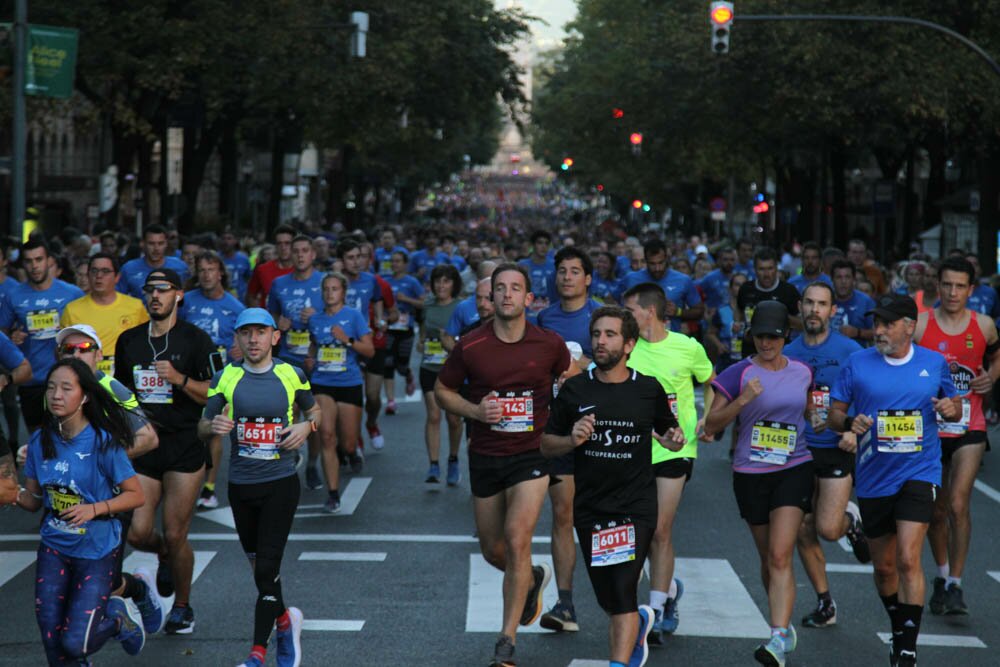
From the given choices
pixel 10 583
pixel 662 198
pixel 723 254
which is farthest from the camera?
pixel 662 198

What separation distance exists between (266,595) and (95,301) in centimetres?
378

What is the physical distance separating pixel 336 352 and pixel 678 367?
4721 millimetres

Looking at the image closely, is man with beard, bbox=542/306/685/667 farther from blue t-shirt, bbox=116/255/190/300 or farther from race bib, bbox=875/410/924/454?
blue t-shirt, bbox=116/255/190/300

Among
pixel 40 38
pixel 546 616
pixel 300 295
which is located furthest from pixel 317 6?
pixel 546 616

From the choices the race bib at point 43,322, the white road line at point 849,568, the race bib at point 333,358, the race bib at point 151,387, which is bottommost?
the white road line at point 849,568

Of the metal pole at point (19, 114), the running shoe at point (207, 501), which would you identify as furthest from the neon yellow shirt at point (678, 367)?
the metal pole at point (19, 114)

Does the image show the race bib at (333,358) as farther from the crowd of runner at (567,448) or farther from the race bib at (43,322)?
the crowd of runner at (567,448)

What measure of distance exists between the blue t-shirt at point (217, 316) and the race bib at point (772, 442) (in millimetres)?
4717

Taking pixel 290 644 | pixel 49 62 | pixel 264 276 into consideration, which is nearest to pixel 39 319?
pixel 264 276

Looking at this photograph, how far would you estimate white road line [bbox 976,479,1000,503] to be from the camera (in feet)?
48.8

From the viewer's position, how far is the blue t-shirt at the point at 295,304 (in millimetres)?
14438

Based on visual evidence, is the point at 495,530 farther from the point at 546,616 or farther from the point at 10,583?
the point at 10,583

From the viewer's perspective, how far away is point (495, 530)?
354 inches

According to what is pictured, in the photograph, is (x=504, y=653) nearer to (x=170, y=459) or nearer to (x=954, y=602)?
(x=170, y=459)
